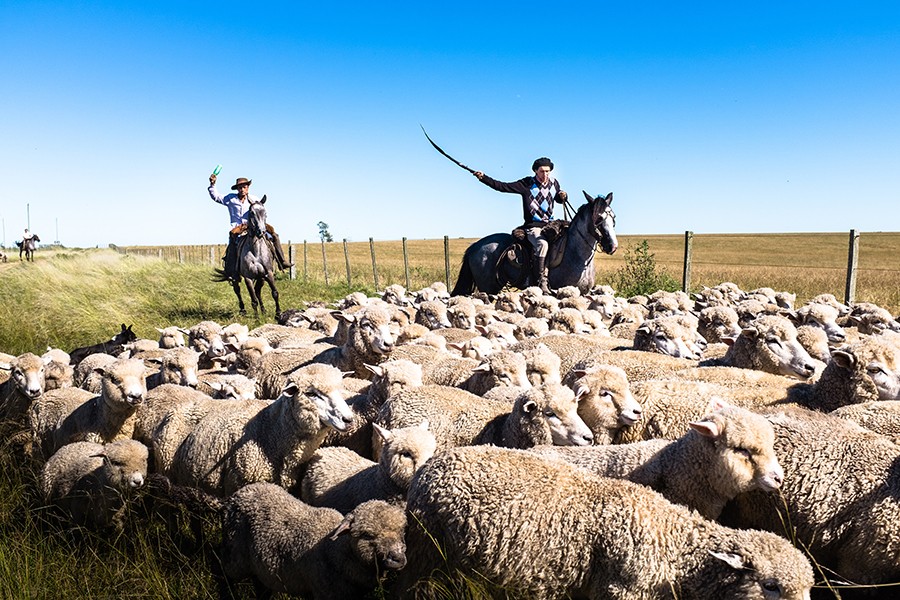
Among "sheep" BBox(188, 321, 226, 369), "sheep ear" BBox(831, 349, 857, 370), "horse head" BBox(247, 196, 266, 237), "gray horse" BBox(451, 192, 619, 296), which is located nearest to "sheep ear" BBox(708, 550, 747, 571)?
"sheep ear" BBox(831, 349, 857, 370)

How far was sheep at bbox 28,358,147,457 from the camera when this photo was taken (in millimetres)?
5957

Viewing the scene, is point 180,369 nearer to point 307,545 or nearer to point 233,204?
point 307,545

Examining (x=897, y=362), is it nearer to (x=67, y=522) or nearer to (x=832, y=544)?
(x=832, y=544)

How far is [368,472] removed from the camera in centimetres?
462

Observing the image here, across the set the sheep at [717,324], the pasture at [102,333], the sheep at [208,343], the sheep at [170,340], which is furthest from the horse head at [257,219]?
the sheep at [717,324]

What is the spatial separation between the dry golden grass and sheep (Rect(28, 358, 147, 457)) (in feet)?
48.7

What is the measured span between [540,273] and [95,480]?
10681 millimetres

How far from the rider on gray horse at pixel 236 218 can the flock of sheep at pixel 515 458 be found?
751 centimetres

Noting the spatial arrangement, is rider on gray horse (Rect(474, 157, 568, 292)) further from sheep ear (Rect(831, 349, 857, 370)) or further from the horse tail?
sheep ear (Rect(831, 349, 857, 370))

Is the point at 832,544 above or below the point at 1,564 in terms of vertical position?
above

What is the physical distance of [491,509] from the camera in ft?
11.1

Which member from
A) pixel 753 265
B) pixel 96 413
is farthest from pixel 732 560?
pixel 753 265

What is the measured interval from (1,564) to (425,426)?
2632 millimetres

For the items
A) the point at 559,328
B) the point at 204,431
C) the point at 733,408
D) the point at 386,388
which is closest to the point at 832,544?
the point at 733,408
